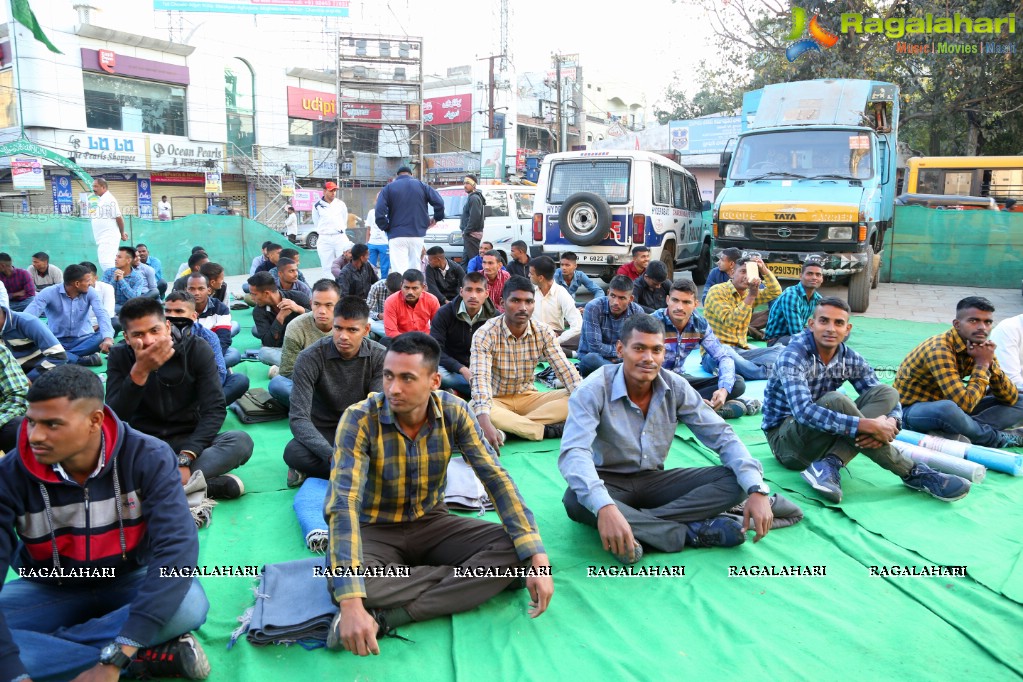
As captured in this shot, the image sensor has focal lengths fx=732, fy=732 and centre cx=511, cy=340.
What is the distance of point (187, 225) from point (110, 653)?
49.5 ft

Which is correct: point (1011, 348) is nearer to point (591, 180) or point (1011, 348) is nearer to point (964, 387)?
point (964, 387)

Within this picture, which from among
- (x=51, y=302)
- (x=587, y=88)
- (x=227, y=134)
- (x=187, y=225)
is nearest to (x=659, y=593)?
(x=51, y=302)

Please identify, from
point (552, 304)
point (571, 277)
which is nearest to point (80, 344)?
point (552, 304)

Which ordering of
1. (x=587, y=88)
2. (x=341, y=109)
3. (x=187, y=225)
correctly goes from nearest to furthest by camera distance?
(x=187, y=225) → (x=341, y=109) → (x=587, y=88)

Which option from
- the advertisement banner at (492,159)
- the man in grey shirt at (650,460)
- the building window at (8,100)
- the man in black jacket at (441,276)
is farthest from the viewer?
the advertisement banner at (492,159)

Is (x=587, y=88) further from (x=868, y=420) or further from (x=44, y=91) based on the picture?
(x=868, y=420)

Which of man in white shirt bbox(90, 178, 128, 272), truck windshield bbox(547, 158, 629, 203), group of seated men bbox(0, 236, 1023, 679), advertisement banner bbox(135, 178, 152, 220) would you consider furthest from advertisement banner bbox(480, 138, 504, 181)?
group of seated men bbox(0, 236, 1023, 679)

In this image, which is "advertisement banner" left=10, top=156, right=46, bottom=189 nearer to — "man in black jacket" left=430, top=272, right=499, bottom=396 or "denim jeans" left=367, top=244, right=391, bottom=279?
"denim jeans" left=367, top=244, right=391, bottom=279

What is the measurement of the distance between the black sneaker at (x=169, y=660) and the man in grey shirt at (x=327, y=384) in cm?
152

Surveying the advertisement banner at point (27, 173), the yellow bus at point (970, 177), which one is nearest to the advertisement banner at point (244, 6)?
the advertisement banner at point (27, 173)

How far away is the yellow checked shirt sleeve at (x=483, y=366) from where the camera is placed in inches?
178

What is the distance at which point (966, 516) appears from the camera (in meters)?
3.74

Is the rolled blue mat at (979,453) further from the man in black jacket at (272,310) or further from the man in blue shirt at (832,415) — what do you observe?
the man in black jacket at (272,310)

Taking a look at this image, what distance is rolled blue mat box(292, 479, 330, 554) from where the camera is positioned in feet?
11.1
